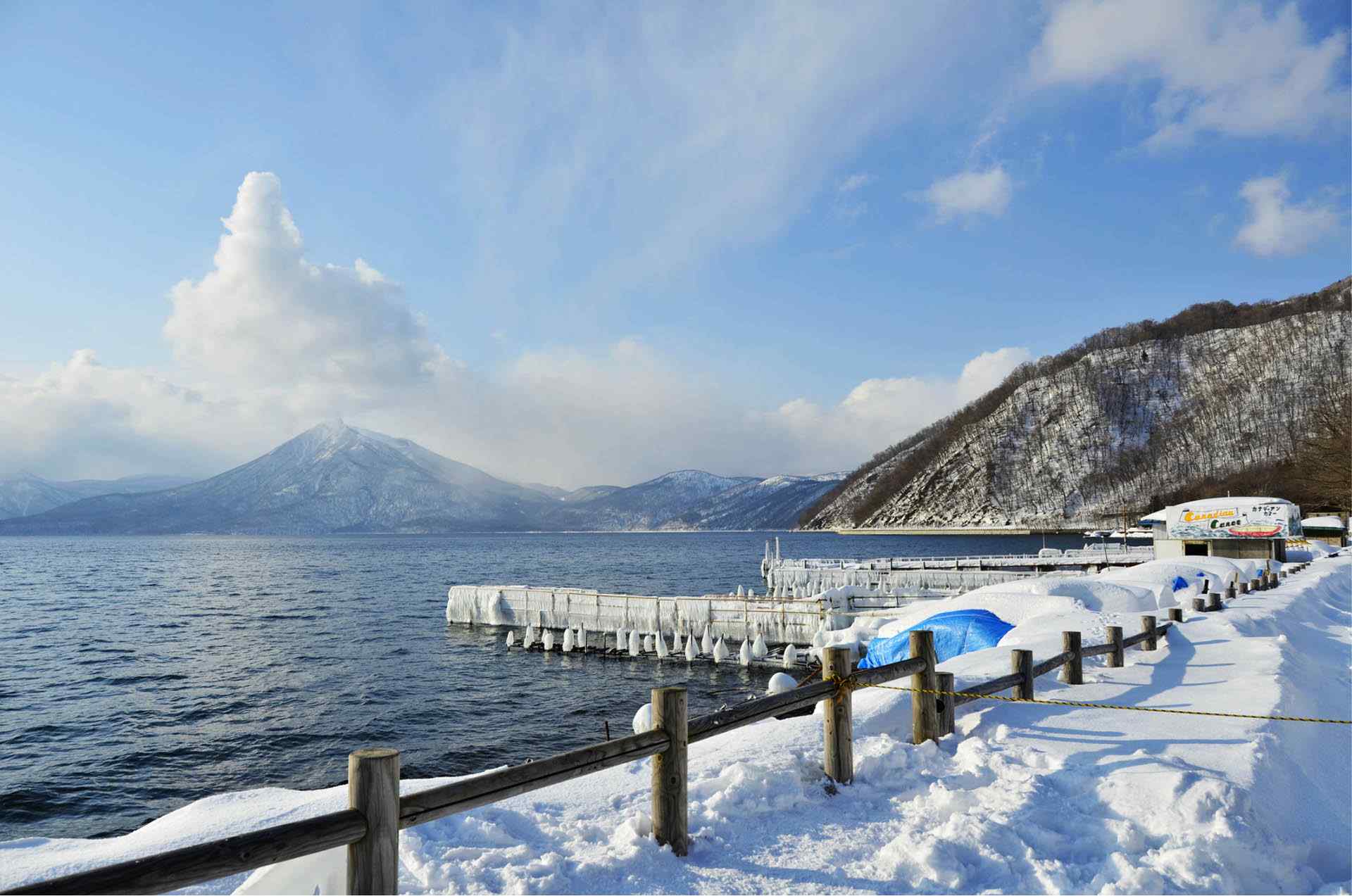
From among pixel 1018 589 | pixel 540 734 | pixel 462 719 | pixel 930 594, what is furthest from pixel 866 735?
pixel 930 594

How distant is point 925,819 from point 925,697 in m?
1.76

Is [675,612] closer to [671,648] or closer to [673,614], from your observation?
[673,614]

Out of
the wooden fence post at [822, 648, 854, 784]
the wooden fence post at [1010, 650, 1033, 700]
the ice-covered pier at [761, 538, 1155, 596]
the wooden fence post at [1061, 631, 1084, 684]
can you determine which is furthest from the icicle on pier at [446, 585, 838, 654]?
the wooden fence post at [822, 648, 854, 784]

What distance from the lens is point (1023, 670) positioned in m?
8.78

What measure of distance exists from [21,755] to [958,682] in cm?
2305

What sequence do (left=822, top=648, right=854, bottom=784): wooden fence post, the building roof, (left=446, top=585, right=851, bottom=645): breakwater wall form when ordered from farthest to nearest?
the building roof < (left=446, top=585, right=851, bottom=645): breakwater wall < (left=822, top=648, right=854, bottom=784): wooden fence post

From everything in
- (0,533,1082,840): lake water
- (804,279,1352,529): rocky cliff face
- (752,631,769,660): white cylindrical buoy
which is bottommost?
(0,533,1082,840): lake water

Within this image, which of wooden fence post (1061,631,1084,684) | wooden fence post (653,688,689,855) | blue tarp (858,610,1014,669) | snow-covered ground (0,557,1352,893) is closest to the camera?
snow-covered ground (0,557,1352,893)

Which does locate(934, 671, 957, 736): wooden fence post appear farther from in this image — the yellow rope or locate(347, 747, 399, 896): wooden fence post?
locate(347, 747, 399, 896): wooden fence post

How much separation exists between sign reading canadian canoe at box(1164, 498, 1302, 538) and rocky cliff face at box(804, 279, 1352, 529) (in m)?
104

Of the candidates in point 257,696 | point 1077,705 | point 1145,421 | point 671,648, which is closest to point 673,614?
point 671,648

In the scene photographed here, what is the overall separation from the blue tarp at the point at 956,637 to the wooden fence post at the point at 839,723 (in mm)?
12117

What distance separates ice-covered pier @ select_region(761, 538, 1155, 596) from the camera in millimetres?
44312

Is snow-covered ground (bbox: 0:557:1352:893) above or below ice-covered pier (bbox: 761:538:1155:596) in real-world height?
above
